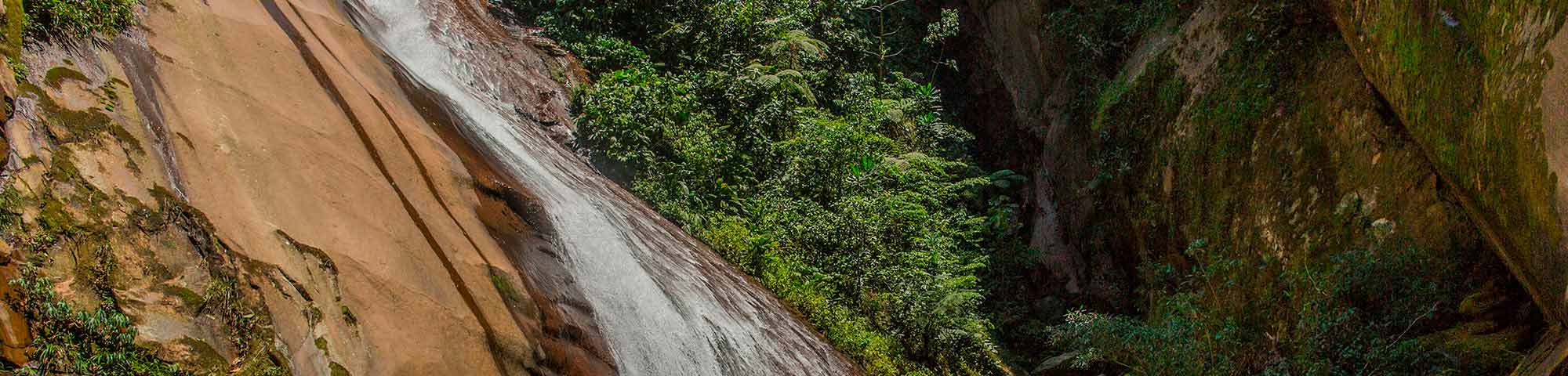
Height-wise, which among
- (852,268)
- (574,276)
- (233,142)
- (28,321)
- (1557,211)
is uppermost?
(1557,211)

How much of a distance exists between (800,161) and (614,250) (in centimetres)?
567

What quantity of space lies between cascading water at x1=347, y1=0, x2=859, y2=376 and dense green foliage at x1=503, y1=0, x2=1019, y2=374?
839 mm

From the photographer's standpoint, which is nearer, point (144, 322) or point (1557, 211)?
point (144, 322)

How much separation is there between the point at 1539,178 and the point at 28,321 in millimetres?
7599

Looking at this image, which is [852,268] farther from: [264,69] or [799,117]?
[264,69]

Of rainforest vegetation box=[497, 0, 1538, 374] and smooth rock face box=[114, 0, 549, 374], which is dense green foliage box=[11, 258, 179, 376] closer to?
smooth rock face box=[114, 0, 549, 374]

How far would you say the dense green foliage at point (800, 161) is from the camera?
11914 mm

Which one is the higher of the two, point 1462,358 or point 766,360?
point 1462,358

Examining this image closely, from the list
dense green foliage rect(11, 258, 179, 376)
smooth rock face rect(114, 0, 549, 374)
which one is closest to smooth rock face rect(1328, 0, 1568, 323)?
smooth rock face rect(114, 0, 549, 374)

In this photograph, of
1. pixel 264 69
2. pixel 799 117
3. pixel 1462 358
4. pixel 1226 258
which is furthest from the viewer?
pixel 799 117

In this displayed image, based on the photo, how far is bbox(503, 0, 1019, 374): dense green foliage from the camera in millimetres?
11914

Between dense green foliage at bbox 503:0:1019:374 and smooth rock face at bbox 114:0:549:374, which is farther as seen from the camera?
Result: dense green foliage at bbox 503:0:1019:374

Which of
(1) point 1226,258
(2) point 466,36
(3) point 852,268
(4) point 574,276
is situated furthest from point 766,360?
(2) point 466,36

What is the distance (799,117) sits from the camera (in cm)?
1437
